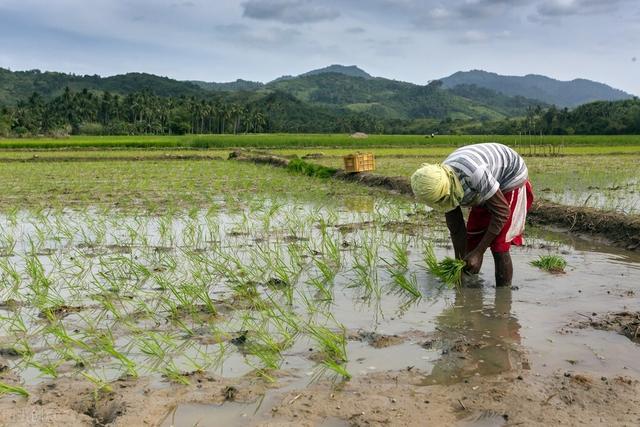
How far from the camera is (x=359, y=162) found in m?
12.7

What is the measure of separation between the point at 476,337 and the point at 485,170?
1.06 meters

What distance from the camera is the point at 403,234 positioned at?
6117 mm

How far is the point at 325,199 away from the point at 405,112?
118 metres

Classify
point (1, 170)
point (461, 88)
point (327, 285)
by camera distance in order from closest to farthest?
point (327, 285) → point (1, 170) → point (461, 88)

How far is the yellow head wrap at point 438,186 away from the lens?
352cm

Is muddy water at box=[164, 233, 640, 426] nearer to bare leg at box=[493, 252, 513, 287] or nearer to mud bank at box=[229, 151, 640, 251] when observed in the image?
bare leg at box=[493, 252, 513, 287]

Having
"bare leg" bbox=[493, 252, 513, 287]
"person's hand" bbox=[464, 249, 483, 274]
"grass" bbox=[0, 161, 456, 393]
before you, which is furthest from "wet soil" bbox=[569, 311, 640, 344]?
"grass" bbox=[0, 161, 456, 393]

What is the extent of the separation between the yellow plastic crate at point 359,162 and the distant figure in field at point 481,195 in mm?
8485

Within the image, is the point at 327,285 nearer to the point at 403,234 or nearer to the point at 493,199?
the point at 493,199

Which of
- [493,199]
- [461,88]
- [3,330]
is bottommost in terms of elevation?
[3,330]

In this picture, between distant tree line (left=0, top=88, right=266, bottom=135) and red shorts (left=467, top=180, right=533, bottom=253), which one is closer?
red shorts (left=467, top=180, right=533, bottom=253)

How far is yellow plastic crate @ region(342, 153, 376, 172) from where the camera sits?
12664mm

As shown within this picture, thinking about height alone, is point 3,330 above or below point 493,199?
below

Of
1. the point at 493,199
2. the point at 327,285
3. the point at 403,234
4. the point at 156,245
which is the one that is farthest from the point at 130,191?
the point at 493,199
